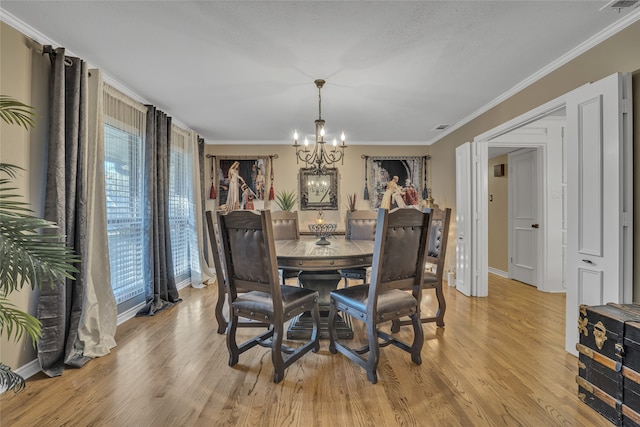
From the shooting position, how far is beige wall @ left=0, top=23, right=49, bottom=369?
6.07 feet

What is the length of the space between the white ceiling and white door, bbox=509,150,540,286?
1.67m

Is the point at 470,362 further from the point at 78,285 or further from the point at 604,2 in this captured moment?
the point at 78,285

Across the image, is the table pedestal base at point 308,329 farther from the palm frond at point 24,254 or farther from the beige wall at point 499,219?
the beige wall at point 499,219

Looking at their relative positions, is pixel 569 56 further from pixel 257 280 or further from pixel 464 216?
pixel 257 280

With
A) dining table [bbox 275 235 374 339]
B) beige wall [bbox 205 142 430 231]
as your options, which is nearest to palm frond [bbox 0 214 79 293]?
dining table [bbox 275 235 374 339]

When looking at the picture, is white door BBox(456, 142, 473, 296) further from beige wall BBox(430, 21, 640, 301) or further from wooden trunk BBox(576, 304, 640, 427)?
wooden trunk BBox(576, 304, 640, 427)

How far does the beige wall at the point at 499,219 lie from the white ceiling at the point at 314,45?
2117 mm

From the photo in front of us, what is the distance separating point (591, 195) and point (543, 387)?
1331mm

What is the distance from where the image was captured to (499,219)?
5.00 metres

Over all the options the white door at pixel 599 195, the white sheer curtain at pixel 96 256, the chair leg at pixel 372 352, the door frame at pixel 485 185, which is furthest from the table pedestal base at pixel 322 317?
the door frame at pixel 485 185

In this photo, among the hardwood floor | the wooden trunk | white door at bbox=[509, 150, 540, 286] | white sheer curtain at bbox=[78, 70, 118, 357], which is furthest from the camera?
white door at bbox=[509, 150, 540, 286]

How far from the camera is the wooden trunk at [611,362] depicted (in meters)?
1.45

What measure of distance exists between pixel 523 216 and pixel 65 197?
Result: 5429 mm

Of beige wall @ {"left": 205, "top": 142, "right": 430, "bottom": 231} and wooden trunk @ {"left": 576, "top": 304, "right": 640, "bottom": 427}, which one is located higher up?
beige wall @ {"left": 205, "top": 142, "right": 430, "bottom": 231}
